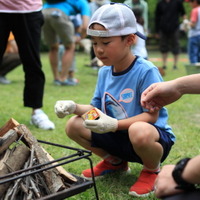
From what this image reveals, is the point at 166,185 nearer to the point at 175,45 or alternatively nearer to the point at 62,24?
the point at 62,24

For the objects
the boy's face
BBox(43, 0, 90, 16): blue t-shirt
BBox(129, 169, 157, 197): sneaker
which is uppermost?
the boy's face

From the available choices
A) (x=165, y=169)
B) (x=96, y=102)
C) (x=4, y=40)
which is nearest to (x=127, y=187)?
(x=96, y=102)

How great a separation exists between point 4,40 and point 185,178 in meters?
2.28

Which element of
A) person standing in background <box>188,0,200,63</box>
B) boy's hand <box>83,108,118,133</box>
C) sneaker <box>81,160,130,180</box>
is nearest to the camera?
boy's hand <box>83,108,118,133</box>

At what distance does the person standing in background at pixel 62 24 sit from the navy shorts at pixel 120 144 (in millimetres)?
3650

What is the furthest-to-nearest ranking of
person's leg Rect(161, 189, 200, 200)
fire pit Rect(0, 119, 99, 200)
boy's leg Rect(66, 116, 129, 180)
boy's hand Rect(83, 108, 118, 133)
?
1. boy's leg Rect(66, 116, 129, 180)
2. boy's hand Rect(83, 108, 118, 133)
3. fire pit Rect(0, 119, 99, 200)
4. person's leg Rect(161, 189, 200, 200)

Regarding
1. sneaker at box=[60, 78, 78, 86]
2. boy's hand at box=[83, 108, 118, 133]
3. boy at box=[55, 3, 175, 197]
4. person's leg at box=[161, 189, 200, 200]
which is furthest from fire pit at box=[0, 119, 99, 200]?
sneaker at box=[60, 78, 78, 86]

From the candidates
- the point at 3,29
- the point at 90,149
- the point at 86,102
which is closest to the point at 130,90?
the point at 90,149

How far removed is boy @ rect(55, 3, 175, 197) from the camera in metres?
2.15

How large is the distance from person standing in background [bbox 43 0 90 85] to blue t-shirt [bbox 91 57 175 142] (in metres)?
3.53

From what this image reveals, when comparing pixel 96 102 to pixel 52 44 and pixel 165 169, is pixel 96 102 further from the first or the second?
pixel 52 44

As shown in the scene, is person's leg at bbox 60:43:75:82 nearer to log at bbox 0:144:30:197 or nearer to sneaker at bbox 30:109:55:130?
sneaker at bbox 30:109:55:130

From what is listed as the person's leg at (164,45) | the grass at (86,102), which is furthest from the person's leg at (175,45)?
the grass at (86,102)

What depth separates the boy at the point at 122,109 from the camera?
215 centimetres
